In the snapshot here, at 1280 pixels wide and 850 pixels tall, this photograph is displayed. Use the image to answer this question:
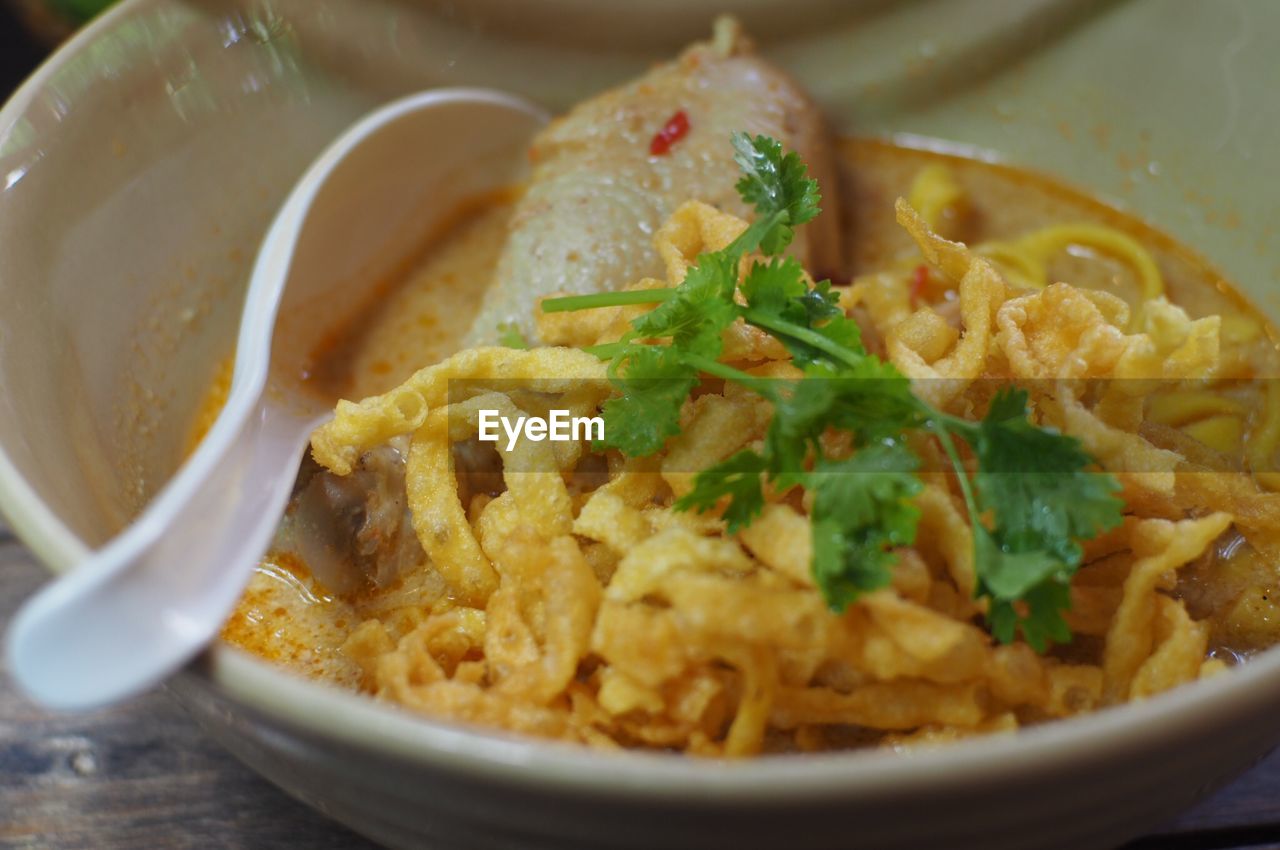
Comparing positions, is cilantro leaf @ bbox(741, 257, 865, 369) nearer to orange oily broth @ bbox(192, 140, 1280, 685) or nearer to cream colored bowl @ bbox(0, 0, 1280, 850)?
cream colored bowl @ bbox(0, 0, 1280, 850)

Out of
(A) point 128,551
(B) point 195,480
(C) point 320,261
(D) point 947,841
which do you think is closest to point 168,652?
(A) point 128,551

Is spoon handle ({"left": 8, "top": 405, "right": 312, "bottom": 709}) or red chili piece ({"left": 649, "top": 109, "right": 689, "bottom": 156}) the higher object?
spoon handle ({"left": 8, "top": 405, "right": 312, "bottom": 709})

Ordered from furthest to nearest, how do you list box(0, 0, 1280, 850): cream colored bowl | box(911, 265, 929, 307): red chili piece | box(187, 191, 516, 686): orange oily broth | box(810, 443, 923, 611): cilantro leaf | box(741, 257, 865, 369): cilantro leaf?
1. box(911, 265, 929, 307): red chili piece
2. box(187, 191, 516, 686): orange oily broth
3. box(741, 257, 865, 369): cilantro leaf
4. box(810, 443, 923, 611): cilantro leaf
5. box(0, 0, 1280, 850): cream colored bowl

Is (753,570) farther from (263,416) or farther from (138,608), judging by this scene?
(263,416)

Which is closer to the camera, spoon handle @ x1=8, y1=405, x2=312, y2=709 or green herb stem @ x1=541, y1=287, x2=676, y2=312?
spoon handle @ x1=8, y1=405, x2=312, y2=709

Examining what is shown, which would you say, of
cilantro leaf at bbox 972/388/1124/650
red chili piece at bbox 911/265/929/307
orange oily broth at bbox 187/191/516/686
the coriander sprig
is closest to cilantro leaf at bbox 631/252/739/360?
the coriander sprig

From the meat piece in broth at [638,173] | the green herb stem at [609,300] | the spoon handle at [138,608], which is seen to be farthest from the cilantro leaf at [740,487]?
the meat piece in broth at [638,173]

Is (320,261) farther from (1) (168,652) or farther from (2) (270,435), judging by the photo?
(1) (168,652)
